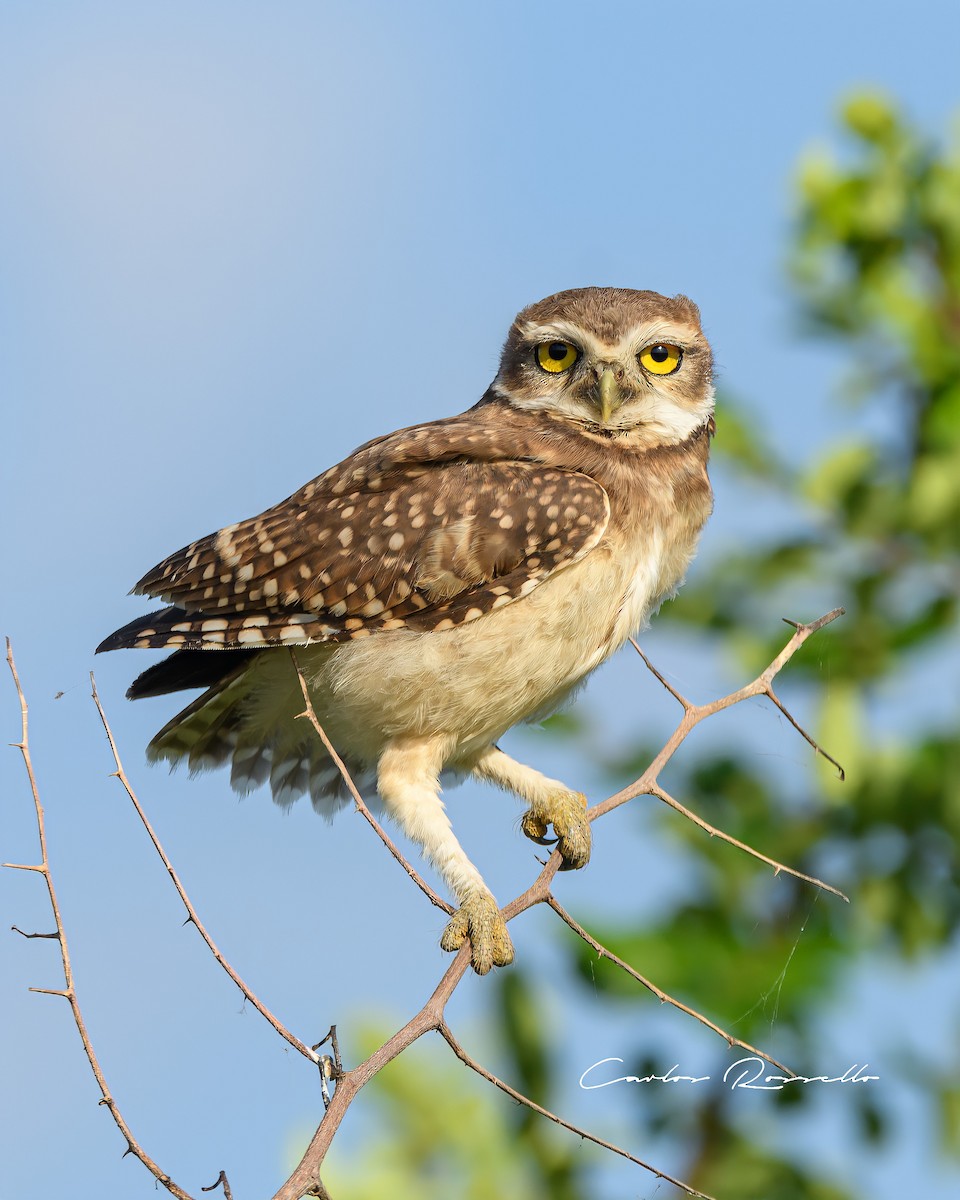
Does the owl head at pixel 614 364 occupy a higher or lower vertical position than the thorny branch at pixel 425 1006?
higher

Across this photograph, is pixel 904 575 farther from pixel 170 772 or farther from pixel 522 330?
pixel 170 772

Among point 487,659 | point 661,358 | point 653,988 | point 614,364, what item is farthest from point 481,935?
point 661,358

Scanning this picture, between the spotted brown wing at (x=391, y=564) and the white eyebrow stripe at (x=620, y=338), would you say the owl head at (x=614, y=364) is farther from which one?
the spotted brown wing at (x=391, y=564)

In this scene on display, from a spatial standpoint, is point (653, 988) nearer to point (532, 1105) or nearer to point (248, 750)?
point (532, 1105)

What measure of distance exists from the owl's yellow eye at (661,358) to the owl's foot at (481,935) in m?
1.97

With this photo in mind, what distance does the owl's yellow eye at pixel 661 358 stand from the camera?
509cm

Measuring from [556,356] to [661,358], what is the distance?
0.37 metres

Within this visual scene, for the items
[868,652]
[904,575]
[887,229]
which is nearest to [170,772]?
[868,652]

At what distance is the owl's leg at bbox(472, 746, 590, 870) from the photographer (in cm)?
470

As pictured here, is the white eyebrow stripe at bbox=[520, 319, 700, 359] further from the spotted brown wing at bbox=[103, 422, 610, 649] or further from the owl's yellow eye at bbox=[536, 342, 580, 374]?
the spotted brown wing at bbox=[103, 422, 610, 649]

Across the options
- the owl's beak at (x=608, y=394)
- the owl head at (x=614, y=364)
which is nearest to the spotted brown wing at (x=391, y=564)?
the owl's beak at (x=608, y=394)

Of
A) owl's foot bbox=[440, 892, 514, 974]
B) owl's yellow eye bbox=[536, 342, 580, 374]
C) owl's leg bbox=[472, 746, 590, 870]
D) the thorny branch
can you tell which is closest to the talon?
owl's leg bbox=[472, 746, 590, 870]

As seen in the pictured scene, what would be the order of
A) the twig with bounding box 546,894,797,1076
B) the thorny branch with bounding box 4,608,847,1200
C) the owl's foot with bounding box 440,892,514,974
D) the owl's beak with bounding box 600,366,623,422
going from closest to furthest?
the thorny branch with bounding box 4,608,847,1200 → the twig with bounding box 546,894,797,1076 → the owl's foot with bounding box 440,892,514,974 → the owl's beak with bounding box 600,366,623,422

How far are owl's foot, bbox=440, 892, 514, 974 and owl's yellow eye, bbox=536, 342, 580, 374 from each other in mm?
1913
